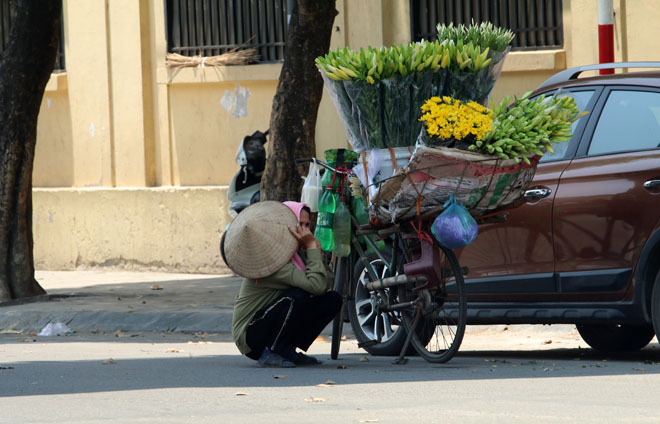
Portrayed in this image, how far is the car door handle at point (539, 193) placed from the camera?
8039mm

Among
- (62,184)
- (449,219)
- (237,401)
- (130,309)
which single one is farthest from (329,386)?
(62,184)

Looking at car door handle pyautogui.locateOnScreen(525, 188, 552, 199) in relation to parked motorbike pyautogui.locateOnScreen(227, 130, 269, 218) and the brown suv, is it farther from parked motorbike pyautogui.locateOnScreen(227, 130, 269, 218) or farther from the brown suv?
parked motorbike pyautogui.locateOnScreen(227, 130, 269, 218)

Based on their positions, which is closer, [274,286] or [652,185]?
[652,185]

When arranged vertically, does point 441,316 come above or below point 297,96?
below

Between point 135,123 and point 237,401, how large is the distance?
1099cm

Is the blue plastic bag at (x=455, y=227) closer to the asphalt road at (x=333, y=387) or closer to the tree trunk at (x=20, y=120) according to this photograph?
the asphalt road at (x=333, y=387)

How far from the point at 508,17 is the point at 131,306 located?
5574mm

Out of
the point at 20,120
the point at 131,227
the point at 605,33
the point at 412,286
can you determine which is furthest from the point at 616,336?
the point at 131,227

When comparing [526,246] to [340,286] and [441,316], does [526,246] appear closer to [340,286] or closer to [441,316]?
[441,316]

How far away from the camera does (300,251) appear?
27.1 ft

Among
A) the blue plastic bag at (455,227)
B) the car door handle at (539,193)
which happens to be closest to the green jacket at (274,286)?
the blue plastic bag at (455,227)

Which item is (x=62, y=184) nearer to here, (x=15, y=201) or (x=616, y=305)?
(x=15, y=201)

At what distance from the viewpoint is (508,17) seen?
49.0 ft

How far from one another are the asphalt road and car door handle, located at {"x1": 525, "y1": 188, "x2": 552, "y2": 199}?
40.7 inches
